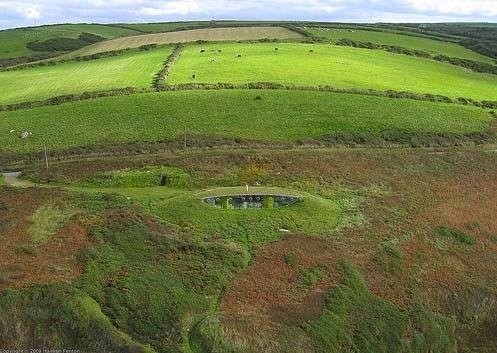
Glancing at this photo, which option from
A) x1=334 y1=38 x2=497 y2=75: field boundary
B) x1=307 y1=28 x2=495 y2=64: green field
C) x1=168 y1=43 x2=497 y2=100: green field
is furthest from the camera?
x1=307 y1=28 x2=495 y2=64: green field

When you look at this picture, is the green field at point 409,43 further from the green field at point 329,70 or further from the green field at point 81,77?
the green field at point 81,77

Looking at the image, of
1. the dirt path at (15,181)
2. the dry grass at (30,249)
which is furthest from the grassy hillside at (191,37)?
the dry grass at (30,249)

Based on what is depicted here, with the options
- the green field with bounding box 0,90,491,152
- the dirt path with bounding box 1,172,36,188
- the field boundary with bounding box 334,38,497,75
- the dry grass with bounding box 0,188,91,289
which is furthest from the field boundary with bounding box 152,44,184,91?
the dry grass with bounding box 0,188,91,289

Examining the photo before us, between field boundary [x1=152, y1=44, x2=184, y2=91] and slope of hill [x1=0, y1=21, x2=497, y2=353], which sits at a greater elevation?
field boundary [x1=152, y1=44, x2=184, y2=91]

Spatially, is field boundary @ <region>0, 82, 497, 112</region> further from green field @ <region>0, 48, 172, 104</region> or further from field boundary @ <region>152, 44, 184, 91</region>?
green field @ <region>0, 48, 172, 104</region>

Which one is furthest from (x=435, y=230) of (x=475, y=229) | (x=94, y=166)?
(x=94, y=166)

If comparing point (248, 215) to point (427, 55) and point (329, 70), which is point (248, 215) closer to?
point (329, 70)

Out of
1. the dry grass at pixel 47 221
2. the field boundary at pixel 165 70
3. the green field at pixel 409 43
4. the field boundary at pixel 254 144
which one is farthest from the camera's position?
the green field at pixel 409 43
